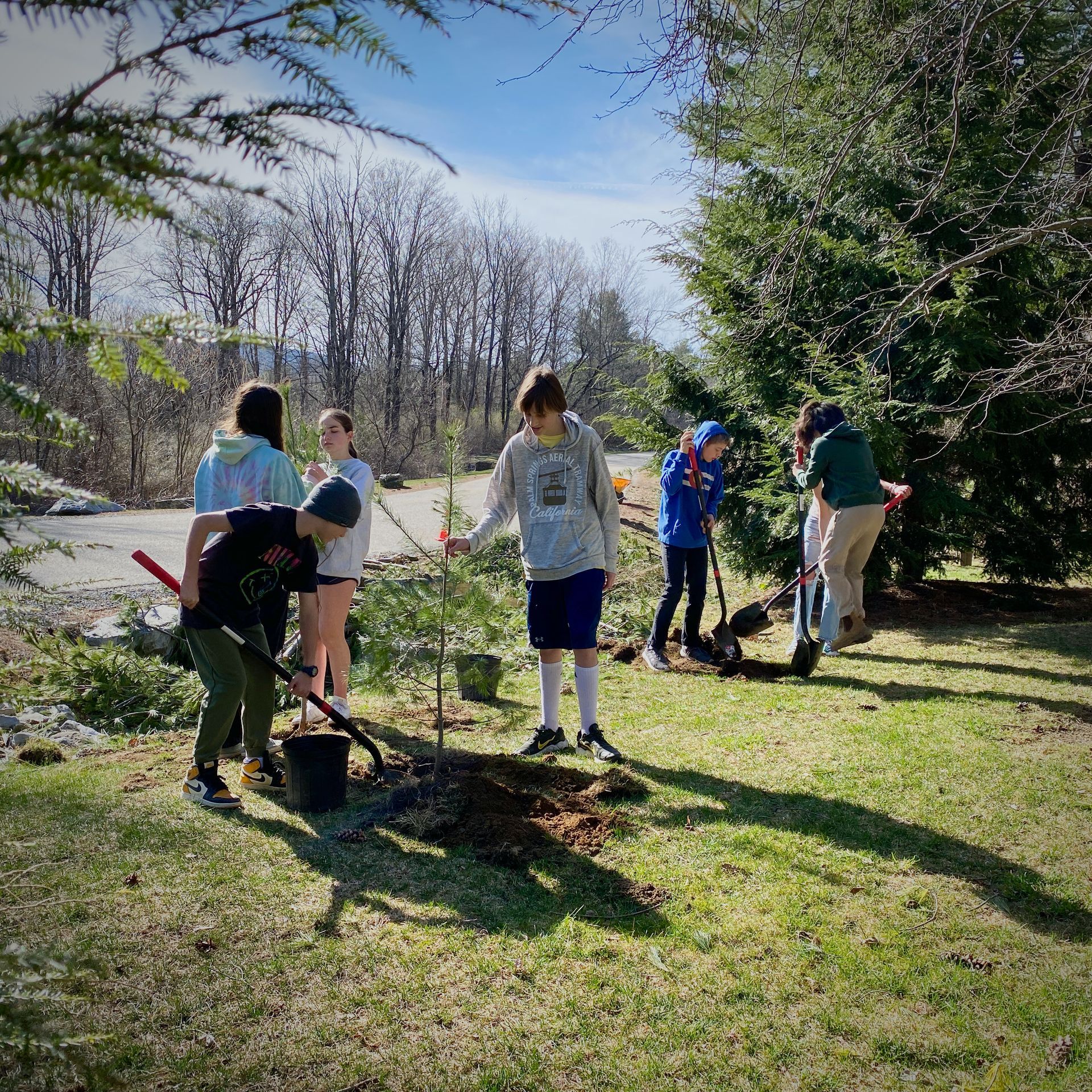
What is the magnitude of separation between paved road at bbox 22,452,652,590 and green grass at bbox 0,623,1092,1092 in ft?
7.72

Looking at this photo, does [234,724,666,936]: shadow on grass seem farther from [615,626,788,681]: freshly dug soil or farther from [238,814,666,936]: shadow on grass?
[615,626,788,681]: freshly dug soil

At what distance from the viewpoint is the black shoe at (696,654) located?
7.31m

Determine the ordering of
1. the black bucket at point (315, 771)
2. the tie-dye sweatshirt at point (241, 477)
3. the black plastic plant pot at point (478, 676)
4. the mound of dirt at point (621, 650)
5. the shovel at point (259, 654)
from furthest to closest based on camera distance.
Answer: the mound of dirt at point (621, 650) < the black plastic plant pot at point (478, 676) < the tie-dye sweatshirt at point (241, 477) < the black bucket at point (315, 771) < the shovel at point (259, 654)

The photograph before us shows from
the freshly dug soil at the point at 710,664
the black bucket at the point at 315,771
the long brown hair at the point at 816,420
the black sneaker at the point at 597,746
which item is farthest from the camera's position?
the freshly dug soil at the point at 710,664

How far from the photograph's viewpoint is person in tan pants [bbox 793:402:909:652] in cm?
657

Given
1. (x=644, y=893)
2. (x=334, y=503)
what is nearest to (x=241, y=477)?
(x=334, y=503)

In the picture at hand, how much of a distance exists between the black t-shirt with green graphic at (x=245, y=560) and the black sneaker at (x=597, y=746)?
77.2 inches

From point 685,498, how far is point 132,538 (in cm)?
927

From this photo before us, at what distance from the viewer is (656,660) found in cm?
723

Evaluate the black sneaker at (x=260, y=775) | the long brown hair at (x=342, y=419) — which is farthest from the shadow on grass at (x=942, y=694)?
the black sneaker at (x=260, y=775)

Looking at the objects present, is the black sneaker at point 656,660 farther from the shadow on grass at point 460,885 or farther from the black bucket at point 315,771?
the black bucket at point 315,771

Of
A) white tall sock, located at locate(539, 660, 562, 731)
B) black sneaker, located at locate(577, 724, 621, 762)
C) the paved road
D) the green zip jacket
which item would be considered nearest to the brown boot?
the green zip jacket

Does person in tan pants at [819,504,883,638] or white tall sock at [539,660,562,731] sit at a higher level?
person in tan pants at [819,504,883,638]

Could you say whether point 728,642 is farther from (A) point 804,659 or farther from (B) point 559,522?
(B) point 559,522
